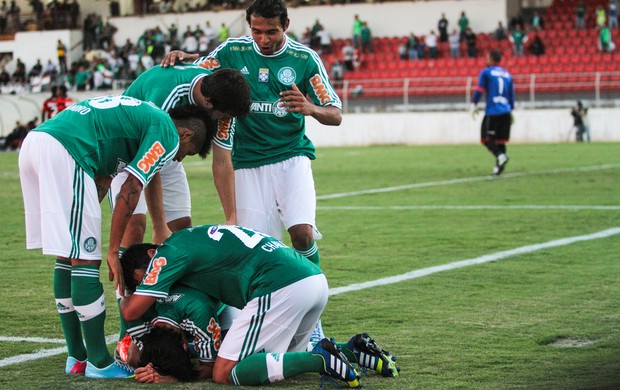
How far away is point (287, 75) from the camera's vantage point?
25.1 feet

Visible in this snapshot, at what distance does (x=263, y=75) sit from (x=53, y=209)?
88.0 inches

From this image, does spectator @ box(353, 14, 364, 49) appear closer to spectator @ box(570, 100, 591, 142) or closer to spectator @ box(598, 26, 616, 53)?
spectator @ box(598, 26, 616, 53)

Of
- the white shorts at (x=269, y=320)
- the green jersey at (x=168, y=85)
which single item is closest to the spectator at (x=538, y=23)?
the green jersey at (x=168, y=85)

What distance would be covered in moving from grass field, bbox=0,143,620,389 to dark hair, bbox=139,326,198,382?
121 millimetres

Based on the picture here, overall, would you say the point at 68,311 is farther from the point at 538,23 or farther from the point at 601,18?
the point at 538,23

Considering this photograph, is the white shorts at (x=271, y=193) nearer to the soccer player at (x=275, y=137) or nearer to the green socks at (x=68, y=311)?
the soccer player at (x=275, y=137)

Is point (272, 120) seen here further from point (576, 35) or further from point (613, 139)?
point (576, 35)

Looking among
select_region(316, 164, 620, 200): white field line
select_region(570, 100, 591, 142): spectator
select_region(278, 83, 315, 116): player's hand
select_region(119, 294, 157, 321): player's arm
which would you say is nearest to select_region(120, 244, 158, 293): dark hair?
select_region(119, 294, 157, 321): player's arm

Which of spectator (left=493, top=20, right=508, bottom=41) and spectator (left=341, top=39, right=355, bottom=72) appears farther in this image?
spectator (left=341, top=39, right=355, bottom=72)

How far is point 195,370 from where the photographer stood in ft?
19.5

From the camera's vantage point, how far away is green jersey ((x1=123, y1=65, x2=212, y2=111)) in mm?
6871

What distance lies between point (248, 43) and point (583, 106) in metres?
28.0

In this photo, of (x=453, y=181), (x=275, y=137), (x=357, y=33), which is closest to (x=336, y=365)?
(x=275, y=137)

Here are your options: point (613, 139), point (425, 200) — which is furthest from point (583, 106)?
point (425, 200)
